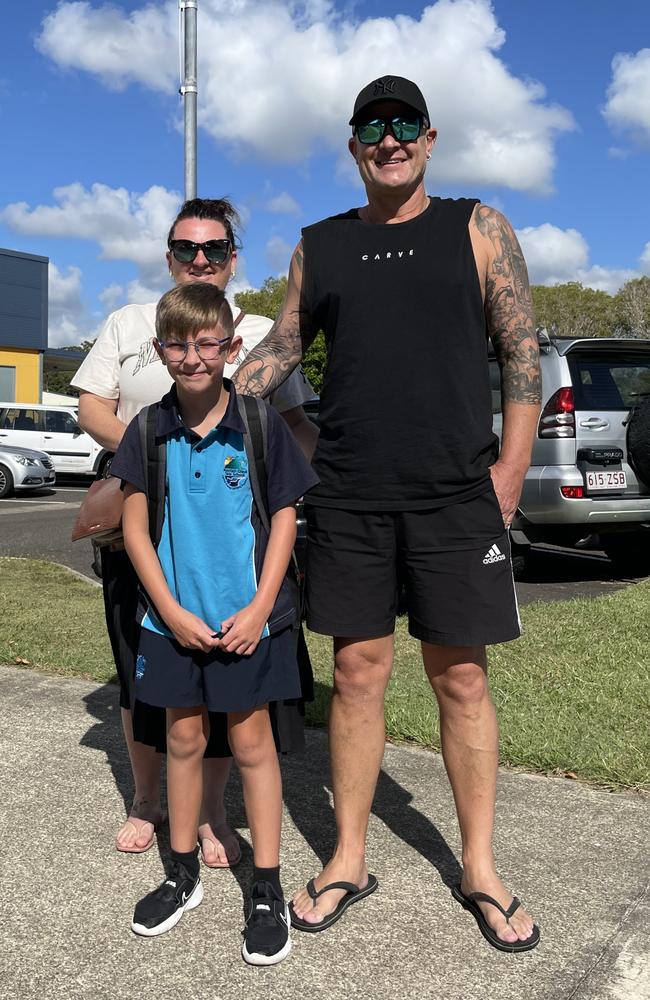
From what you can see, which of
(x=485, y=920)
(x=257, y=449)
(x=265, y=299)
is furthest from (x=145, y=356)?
(x=265, y=299)

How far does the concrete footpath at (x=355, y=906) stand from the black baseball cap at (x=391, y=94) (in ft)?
7.21

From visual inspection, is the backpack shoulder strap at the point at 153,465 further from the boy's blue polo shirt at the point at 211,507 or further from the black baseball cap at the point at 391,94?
the black baseball cap at the point at 391,94

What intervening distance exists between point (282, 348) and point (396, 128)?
0.70 m

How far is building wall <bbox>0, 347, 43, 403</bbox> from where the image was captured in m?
35.7

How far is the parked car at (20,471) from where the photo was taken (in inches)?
681

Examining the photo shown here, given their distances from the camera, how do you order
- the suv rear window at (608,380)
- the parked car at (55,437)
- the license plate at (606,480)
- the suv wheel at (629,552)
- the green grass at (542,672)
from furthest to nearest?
the parked car at (55,437)
the suv wheel at (629,552)
the suv rear window at (608,380)
the license plate at (606,480)
the green grass at (542,672)

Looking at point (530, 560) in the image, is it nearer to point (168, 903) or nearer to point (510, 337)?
point (510, 337)

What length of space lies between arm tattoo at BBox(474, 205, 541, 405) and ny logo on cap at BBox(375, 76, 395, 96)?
399 millimetres

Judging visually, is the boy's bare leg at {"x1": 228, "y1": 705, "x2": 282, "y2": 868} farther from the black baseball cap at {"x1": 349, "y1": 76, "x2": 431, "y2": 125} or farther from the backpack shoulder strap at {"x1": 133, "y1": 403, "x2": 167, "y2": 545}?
the black baseball cap at {"x1": 349, "y1": 76, "x2": 431, "y2": 125}

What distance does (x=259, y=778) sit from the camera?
2.69 meters

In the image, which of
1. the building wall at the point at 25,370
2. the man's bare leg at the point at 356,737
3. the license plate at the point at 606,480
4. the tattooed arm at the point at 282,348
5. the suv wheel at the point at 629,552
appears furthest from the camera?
the building wall at the point at 25,370

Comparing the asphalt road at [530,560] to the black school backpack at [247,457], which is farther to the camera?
the asphalt road at [530,560]

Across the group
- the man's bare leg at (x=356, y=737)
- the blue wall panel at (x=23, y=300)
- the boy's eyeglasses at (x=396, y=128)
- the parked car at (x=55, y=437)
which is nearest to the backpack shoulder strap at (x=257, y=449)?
the man's bare leg at (x=356, y=737)

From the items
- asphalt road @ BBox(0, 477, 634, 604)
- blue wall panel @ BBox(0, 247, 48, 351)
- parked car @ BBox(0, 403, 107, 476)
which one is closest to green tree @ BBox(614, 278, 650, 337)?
blue wall panel @ BBox(0, 247, 48, 351)
